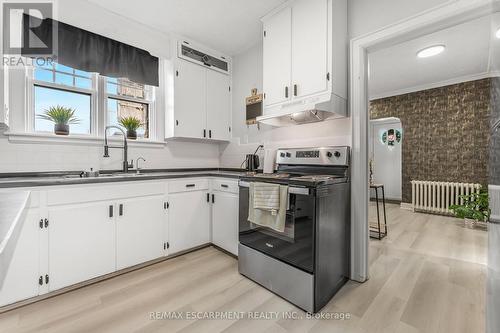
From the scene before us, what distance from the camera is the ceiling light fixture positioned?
306 centimetres

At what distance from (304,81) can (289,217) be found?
1.23 metres

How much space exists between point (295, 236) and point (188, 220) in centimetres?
135

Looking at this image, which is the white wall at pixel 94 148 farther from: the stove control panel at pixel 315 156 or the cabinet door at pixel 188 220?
Result: the stove control panel at pixel 315 156

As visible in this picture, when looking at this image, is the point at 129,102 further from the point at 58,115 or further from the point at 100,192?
the point at 100,192

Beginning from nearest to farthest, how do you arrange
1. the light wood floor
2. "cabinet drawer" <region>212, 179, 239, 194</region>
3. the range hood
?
the light wood floor
the range hood
"cabinet drawer" <region>212, 179, 239, 194</region>

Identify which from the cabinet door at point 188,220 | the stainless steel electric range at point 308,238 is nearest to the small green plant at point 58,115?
the cabinet door at point 188,220

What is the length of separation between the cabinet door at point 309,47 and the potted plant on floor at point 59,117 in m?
2.25

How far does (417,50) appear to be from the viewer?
319 centimetres

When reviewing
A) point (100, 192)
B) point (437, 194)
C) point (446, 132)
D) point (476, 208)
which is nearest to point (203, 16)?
point (100, 192)

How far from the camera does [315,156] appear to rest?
2184mm

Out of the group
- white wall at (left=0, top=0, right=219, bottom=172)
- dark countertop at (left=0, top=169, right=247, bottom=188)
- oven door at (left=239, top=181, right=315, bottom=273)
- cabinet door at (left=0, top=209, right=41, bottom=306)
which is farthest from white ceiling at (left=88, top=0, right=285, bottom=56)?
cabinet door at (left=0, top=209, right=41, bottom=306)

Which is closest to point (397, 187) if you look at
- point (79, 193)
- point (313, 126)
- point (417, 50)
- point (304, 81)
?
point (417, 50)

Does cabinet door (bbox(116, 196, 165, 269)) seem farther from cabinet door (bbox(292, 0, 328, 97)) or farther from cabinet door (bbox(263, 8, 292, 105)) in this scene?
cabinet door (bbox(292, 0, 328, 97))

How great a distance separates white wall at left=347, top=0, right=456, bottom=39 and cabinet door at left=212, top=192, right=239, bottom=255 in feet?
6.50
